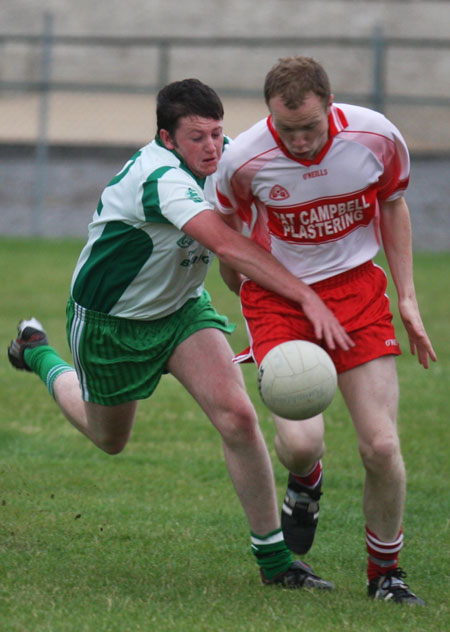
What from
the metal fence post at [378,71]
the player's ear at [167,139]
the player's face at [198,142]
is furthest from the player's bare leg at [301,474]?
the metal fence post at [378,71]

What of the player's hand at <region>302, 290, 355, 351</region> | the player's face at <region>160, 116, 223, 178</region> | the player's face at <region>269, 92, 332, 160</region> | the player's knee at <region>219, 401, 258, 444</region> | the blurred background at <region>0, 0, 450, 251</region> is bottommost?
the blurred background at <region>0, 0, 450, 251</region>

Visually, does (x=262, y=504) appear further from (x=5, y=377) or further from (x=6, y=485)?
(x=5, y=377)

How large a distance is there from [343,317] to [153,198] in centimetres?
94

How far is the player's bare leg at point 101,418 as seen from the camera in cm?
511

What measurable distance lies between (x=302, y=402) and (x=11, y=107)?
1029 inches

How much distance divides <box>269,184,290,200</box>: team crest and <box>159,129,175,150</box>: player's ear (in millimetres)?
516

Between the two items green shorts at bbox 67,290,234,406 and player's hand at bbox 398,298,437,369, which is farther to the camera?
green shorts at bbox 67,290,234,406

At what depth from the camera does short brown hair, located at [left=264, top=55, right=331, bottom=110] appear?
4.07 metres

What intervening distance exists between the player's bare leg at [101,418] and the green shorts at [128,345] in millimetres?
98

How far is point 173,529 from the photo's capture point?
542 cm

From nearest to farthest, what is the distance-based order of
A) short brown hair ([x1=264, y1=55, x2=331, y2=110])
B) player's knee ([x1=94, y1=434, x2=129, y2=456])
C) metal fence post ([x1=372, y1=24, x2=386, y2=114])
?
short brown hair ([x1=264, y1=55, x2=331, y2=110]) → player's knee ([x1=94, y1=434, x2=129, y2=456]) → metal fence post ([x1=372, y1=24, x2=386, y2=114])

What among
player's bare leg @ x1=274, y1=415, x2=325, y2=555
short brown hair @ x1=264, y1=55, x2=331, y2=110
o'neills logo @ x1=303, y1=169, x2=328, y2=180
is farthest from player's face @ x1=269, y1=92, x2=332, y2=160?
player's bare leg @ x1=274, y1=415, x2=325, y2=555

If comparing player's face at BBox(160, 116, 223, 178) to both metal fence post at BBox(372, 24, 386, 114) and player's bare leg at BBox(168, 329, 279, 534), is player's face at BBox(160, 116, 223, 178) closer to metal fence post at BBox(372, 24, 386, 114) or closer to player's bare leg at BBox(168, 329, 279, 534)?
player's bare leg at BBox(168, 329, 279, 534)

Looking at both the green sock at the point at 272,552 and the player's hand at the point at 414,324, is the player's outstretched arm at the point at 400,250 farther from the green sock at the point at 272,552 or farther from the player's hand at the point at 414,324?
the green sock at the point at 272,552
